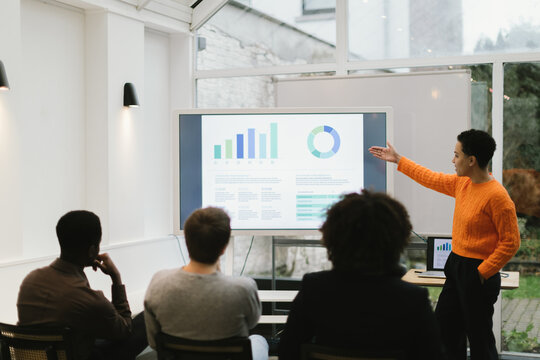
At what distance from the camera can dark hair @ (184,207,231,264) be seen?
77.9 inches

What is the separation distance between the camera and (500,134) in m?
4.38

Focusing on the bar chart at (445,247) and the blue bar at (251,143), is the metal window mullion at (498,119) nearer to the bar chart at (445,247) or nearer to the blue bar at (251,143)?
the bar chart at (445,247)

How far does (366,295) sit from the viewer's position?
1613 mm

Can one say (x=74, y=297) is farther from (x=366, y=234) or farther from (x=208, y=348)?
(x=366, y=234)

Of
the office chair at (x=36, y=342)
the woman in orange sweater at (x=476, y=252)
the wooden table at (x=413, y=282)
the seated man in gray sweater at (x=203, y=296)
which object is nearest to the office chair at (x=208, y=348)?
the seated man in gray sweater at (x=203, y=296)

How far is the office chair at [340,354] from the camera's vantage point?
158 cm

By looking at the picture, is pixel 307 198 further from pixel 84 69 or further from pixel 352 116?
pixel 84 69

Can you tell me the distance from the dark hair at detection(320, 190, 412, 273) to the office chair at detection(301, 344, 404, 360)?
24 centimetres

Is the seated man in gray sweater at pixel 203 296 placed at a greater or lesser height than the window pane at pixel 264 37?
lesser

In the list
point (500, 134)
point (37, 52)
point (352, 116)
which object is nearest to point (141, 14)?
point (37, 52)

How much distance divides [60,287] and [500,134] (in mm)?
3544

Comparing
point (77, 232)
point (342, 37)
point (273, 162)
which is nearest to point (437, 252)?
point (273, 162)

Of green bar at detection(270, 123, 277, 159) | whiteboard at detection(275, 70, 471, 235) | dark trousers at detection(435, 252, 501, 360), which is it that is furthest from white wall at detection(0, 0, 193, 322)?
dark trousers at detection(435, 252, 501, 360)

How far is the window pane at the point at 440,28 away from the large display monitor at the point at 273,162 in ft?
3.64
